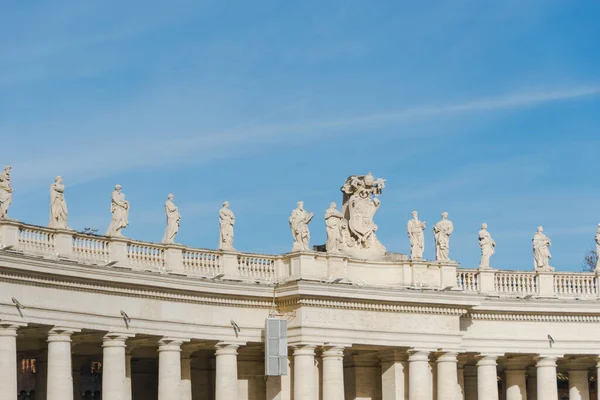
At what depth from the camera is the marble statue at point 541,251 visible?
3014 inches

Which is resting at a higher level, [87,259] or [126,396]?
[87,259]

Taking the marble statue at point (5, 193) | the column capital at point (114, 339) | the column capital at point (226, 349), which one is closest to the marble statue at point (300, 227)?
the column capital at point (226, 349)

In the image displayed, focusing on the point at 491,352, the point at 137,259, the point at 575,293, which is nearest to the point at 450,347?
the point at 491,352

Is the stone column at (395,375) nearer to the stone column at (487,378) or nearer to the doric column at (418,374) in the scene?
the doric column at (418,374)

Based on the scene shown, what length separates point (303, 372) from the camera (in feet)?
220

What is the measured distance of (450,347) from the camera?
7112 cm

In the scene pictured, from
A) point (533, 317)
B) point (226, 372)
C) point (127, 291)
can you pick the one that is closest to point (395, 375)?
point (533, 317)

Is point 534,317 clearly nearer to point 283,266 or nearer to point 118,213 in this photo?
point 283,266

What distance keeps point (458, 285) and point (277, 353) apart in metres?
12.0

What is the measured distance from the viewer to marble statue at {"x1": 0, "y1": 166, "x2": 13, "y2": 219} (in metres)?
58.1

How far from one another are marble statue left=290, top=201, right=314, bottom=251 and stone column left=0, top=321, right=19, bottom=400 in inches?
645

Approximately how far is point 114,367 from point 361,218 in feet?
53.1

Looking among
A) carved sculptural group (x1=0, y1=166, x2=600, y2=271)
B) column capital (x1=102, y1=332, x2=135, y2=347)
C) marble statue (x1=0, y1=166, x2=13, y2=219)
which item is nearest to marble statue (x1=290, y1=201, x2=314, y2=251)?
carved sculptural group (x1=0, y1=166, x2=600, y2=271)

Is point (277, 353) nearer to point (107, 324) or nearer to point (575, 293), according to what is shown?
point (107, 324)
